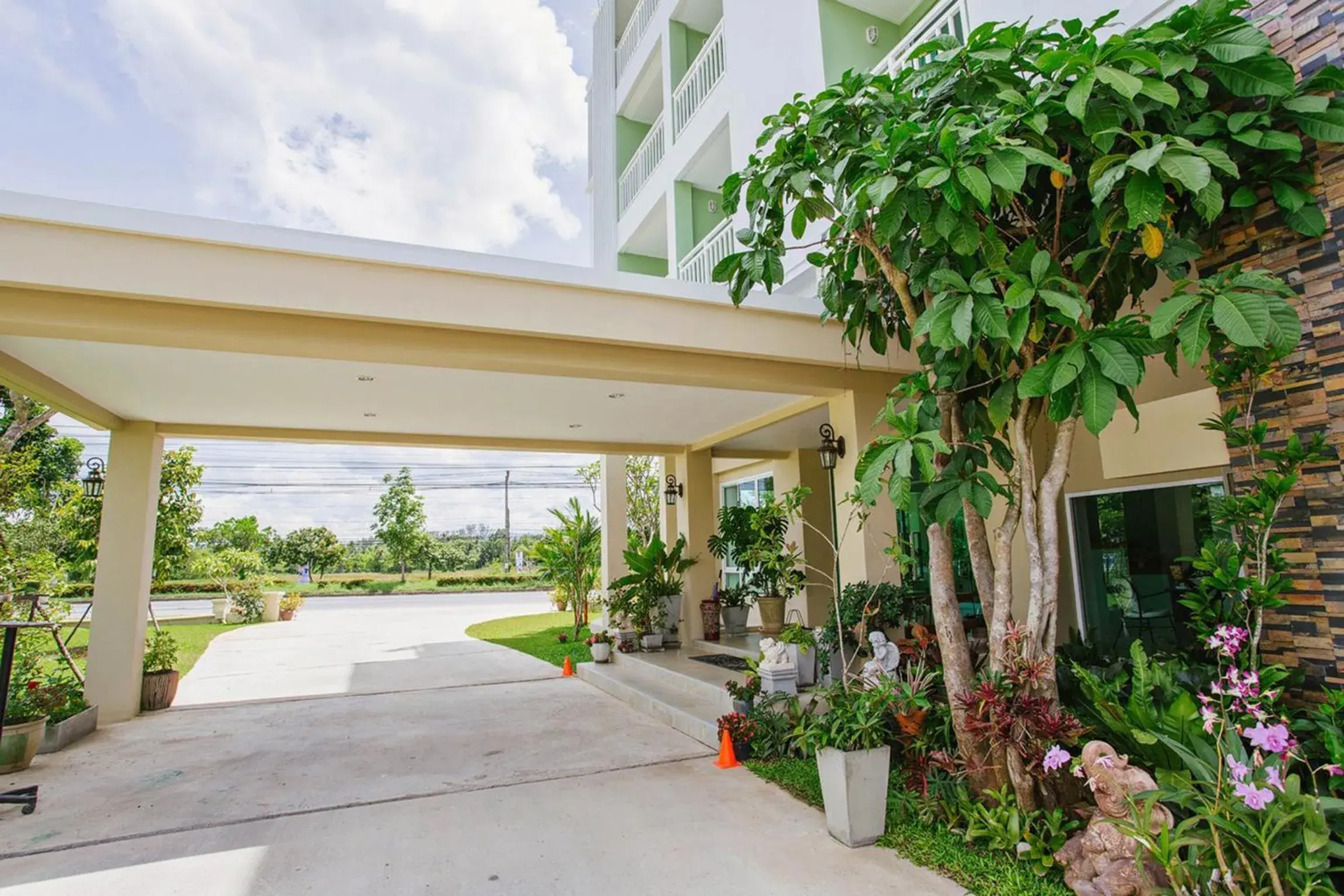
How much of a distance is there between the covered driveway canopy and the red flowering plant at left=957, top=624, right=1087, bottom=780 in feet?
6.33

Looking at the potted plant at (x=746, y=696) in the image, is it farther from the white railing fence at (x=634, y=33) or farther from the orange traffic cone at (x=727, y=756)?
the white railing fence at (x=634, y=33)

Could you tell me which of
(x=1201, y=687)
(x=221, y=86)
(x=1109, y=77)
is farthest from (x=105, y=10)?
(x=1201, y=687)

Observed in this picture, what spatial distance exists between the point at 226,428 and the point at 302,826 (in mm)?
5510

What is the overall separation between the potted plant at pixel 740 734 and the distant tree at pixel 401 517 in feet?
107

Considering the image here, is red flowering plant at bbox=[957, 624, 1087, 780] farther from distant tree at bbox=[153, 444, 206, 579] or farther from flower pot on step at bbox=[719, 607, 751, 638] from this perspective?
distant tree at bbox=[153, 444, 206, 579]

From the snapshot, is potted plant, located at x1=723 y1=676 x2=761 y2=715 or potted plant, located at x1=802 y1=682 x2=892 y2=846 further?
potted plant, located at x1=723 y1=676 x2=761 y2=715

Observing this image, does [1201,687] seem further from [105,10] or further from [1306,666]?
[105,10]

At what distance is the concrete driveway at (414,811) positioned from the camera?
140 inches

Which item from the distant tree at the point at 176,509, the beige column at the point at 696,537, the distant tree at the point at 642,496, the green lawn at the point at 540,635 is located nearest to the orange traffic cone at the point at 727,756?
the beige column at the point at 696,537

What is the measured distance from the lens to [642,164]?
12.8 meters

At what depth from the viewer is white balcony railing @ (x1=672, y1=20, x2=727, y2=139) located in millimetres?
9812

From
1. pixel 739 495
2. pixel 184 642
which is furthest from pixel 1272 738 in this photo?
pixel 184 642

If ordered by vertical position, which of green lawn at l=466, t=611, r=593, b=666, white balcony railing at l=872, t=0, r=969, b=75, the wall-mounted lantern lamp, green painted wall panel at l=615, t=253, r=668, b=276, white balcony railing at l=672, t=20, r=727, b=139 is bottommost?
green lawn at l=466, t=611, r=593, b=666

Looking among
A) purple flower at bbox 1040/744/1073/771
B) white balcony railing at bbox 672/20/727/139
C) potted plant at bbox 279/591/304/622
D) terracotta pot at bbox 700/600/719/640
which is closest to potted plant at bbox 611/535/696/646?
terracotta pot at bbox 700/600/719/640
